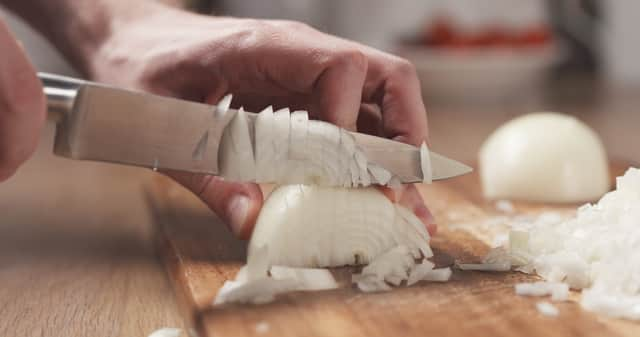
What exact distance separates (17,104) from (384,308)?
1.47 ft

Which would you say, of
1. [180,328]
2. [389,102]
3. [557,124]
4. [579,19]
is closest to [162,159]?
[180,328]

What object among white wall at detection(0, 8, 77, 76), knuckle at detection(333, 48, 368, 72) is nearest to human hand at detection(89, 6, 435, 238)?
knuckle at detection(333, 48, 368, 72)

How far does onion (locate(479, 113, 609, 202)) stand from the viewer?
61.8 inches

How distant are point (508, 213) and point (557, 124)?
27 cm

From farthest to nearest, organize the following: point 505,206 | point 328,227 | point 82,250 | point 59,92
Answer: point 505,206
point 82,250
point 328,227
point 59,92

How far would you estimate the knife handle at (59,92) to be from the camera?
94cm

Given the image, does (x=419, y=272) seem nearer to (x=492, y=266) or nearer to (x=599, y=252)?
(x=492, y=266)

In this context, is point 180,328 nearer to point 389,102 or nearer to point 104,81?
point 389,102

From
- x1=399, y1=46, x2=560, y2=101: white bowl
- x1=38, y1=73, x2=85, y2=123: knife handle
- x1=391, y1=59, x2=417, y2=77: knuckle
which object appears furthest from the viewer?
x1=399, y1=46, x2=560, y2=101: white bowl

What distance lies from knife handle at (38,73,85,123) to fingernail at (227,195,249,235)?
0.29 m

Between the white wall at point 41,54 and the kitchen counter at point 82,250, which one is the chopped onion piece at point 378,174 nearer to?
the kitchen counter at point 82,250

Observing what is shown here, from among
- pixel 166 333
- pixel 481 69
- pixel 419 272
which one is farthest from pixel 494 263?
pixel 481 69

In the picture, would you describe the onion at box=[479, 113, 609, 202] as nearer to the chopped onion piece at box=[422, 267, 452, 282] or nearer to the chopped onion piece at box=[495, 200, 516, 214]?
the chopped onion piece at box=[495, 200, 516, 214]

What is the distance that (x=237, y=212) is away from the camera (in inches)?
44.9
